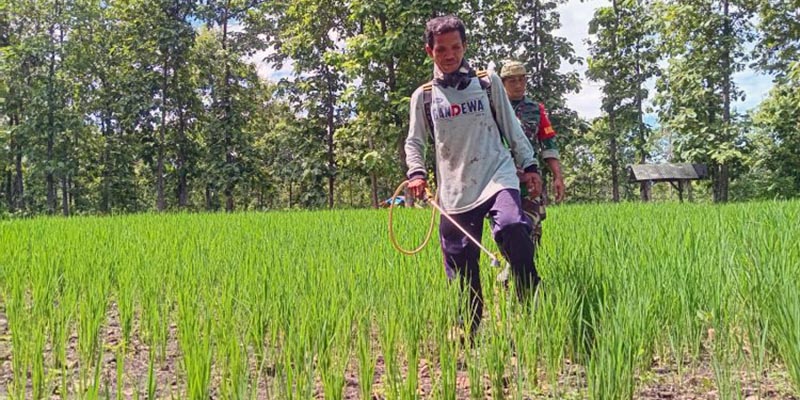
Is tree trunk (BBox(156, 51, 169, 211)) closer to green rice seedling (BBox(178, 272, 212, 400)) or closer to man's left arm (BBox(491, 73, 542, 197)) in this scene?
green rice seedling (BBox(178, 272, 212, 400))

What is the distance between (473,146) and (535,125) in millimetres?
1270

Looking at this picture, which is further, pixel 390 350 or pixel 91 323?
pixel 91 323

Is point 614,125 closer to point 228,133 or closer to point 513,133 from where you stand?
point 228,133

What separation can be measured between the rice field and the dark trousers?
13 cm

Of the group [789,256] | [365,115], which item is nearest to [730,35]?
[365,115]

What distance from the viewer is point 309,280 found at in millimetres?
2719

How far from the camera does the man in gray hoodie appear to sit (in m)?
2.29

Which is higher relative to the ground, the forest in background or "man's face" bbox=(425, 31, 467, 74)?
the forest in background

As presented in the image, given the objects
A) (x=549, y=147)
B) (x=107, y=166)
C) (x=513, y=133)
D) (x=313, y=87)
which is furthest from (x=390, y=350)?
(x=107, y=166)

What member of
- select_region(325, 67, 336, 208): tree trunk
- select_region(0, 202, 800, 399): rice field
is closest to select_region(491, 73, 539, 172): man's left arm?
select_region(0, 202, 800, 399): rice field

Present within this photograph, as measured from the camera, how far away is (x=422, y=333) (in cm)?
217

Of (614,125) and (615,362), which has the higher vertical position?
(614,125)

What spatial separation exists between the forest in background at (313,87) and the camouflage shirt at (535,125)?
10128 mm

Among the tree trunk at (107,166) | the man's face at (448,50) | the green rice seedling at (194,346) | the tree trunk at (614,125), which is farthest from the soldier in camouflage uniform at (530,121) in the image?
the tree trunk at (107,166)
